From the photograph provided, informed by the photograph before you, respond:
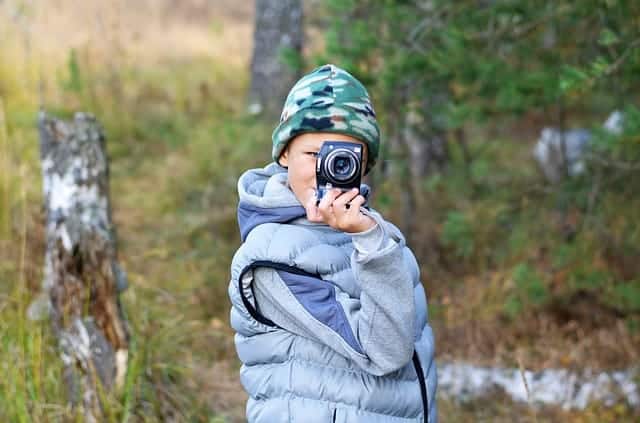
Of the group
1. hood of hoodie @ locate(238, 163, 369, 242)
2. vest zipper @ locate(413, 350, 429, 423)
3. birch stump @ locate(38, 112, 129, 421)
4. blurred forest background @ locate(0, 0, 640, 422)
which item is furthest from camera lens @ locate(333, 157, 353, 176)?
birch stump @ locate(38, 112, 129, 421)

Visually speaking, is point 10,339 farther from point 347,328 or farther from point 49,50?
point 49,50

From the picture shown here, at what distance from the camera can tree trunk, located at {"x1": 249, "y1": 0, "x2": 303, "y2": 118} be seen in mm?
7453

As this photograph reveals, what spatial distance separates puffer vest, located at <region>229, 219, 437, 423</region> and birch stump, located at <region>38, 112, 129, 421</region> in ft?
4.70

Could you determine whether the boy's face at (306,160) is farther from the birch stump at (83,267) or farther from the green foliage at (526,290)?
the green foliage at (526,290)

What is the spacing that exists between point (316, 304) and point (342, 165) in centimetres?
33

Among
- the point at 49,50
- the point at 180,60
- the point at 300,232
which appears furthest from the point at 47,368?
the point at 180,60

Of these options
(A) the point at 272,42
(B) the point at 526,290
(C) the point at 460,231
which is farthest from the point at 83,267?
(A) the point at 272,42

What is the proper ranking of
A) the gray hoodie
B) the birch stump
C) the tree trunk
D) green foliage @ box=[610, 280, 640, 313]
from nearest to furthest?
the gray hoodie
the birch stump
green foliage @ box=[610, 280, 640, 313]
the tree trunk

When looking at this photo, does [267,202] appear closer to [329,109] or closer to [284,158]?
[284,158]

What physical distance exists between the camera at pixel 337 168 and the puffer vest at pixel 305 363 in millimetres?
216

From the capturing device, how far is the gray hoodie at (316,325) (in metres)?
1.88

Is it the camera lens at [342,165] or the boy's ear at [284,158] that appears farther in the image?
the boy's ear at [284,158]

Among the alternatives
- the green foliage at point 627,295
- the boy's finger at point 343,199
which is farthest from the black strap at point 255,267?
the green foliage at point 627,295

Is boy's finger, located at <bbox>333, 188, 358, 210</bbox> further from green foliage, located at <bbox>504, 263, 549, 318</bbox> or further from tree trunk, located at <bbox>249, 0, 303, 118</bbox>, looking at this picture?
tree trunk, located at <bbox>249, 0, 303, 118</bbox>
